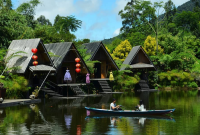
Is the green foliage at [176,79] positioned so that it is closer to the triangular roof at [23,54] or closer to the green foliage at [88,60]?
the green foliage at [88,60]

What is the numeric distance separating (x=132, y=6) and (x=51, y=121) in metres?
63.6

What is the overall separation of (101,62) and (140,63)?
6.72 m

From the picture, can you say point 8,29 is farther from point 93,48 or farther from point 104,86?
point 104,86

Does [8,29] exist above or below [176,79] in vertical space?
above

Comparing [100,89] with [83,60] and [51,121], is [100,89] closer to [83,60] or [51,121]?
[83,60]

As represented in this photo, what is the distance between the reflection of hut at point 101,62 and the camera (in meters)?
39.6

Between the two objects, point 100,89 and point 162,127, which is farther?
point 100,89

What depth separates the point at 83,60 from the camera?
117ft

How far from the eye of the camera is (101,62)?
41.4m

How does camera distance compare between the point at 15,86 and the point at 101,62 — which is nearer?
the point at 15,86

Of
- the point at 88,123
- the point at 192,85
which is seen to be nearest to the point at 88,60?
the point at 192,85

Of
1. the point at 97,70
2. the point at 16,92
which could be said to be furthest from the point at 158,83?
the point at 16,92

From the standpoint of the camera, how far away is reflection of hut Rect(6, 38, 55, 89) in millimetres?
30344

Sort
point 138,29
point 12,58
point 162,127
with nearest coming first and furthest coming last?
1. point 162,127
2. point 12,58
3. point 138,29
